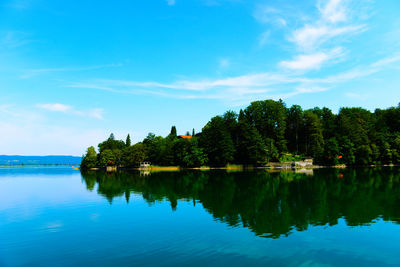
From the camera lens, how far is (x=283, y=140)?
9269cm

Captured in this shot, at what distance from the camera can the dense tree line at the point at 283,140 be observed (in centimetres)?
8844

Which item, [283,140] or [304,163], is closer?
[304,163]

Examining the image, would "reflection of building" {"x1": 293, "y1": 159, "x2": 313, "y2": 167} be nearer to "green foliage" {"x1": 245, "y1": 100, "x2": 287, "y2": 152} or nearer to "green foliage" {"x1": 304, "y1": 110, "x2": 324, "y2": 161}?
"green foliage" {"x1": 304, "y1": 110, "x2": 324, "y2": 161}

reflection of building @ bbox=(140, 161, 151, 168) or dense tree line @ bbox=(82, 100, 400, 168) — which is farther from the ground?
dense tree line @ bbox=(82, 100, 400, 168)

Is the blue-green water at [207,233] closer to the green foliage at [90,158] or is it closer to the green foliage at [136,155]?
the green foliage at [136,155]

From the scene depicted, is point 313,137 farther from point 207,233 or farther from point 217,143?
point 207,233

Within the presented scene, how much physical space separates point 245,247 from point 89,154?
136m

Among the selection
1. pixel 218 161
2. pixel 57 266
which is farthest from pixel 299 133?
pixel 57 266

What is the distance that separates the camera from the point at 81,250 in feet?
43.5

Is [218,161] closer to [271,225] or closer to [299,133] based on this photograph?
[299,133]

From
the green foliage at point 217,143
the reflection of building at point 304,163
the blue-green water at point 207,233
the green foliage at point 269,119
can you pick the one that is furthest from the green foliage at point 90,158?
the blue-green water at point 207,233

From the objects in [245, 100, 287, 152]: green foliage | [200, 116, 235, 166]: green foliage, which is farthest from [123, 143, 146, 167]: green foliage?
[245, 100, 287, 152]: green foliage

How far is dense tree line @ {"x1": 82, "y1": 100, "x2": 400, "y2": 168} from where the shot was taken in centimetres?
8844

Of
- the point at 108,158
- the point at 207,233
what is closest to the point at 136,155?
the point at 108,158
